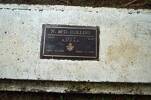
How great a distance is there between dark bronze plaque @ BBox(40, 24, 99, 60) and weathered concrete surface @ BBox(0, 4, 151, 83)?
0.06 m

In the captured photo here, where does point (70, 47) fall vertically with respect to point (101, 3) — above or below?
below

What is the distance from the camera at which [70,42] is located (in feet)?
13.0

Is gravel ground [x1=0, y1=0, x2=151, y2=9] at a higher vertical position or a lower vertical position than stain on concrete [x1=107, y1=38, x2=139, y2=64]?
higher

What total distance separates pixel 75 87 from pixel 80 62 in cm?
28

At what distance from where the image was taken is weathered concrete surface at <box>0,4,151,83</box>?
3852mm

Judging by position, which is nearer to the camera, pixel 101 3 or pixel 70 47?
pixel 70 47

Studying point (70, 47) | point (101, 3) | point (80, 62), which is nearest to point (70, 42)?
point (70, 47)

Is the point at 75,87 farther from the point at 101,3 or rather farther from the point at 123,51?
the point at 101,3

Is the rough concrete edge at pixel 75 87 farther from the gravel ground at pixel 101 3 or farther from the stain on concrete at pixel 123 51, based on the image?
the gravel ground at pixel 101 3

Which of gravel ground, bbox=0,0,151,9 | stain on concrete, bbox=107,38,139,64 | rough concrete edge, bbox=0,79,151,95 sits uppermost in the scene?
gravel ground, bbox=0,0,151,9

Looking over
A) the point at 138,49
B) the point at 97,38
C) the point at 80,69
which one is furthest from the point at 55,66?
the point at 138,49

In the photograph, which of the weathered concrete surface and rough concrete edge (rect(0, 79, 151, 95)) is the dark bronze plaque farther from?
rough concrete edge (rect(0, 79, 151, 95))

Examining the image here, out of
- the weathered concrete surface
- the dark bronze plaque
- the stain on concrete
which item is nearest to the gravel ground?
the weathered concrete surface

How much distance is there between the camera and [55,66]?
3.87 meters
